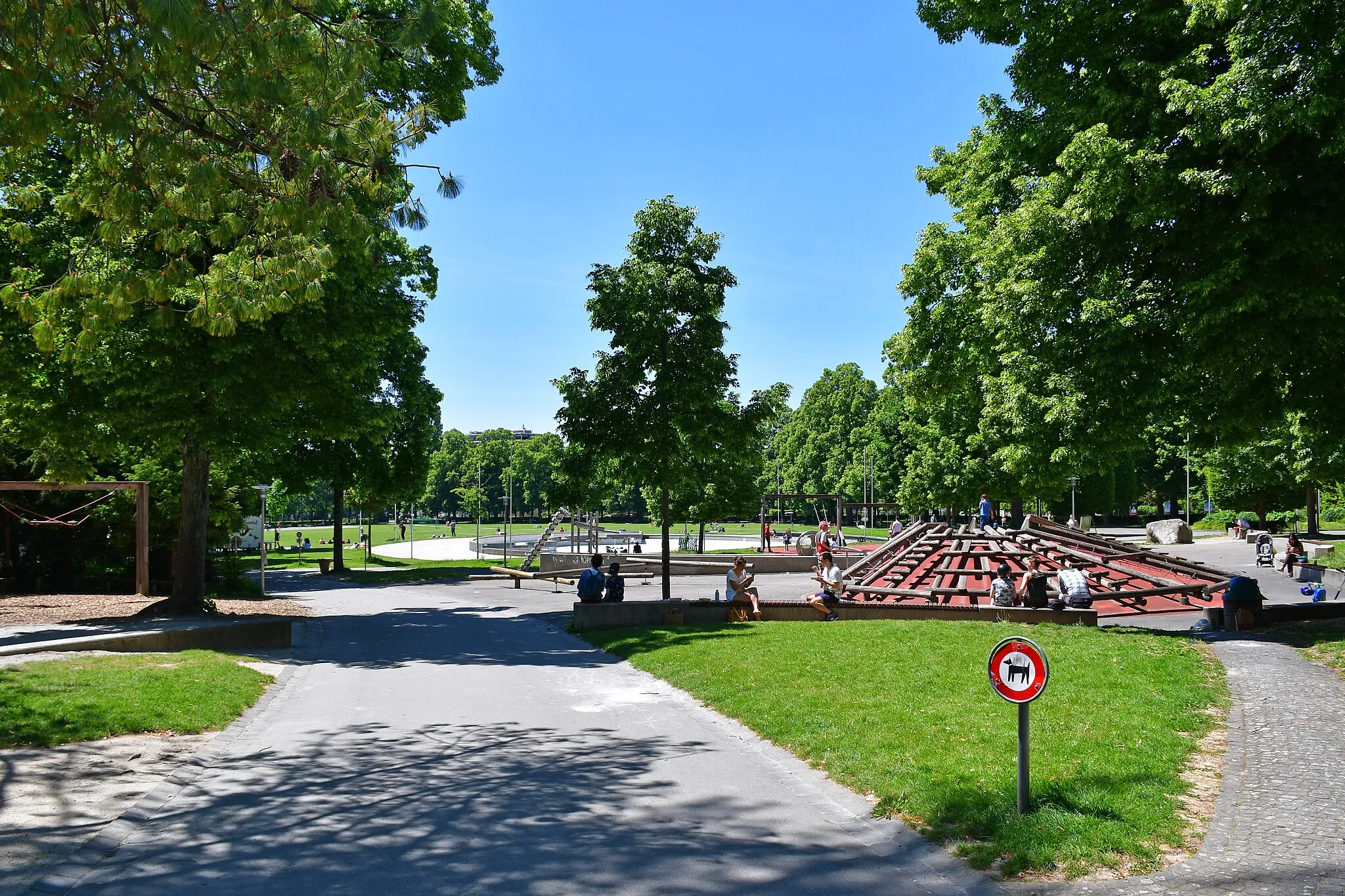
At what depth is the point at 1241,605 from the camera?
1617 centimetres

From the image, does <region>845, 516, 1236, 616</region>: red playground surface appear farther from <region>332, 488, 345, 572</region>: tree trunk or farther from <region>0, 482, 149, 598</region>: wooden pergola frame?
<region>332, 488, 345, 572</region>: tree trunk

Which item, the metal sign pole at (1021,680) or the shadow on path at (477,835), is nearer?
the shadow on path at (477,835)

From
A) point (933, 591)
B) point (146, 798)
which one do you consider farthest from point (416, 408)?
point (146, 798)

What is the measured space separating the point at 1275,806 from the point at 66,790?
8.78 metres

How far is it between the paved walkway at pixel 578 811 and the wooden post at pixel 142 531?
1219 centimetres

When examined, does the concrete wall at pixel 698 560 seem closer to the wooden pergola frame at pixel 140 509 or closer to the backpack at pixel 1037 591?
the wooden pergola frame at pixel 140 509

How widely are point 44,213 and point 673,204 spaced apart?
39.6 ft

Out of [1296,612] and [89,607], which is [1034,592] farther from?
[89,607]

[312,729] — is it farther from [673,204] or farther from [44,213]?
[673,204]

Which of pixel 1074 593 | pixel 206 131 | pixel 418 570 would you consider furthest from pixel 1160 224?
pixel 418 570

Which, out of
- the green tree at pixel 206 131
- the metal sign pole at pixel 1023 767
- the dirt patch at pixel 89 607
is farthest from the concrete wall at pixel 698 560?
the metal sign pole at pixel 1023 767

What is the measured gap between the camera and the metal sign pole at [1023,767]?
621 cm

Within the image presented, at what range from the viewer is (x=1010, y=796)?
6535mm

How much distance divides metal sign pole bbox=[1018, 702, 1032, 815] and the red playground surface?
1320cm
